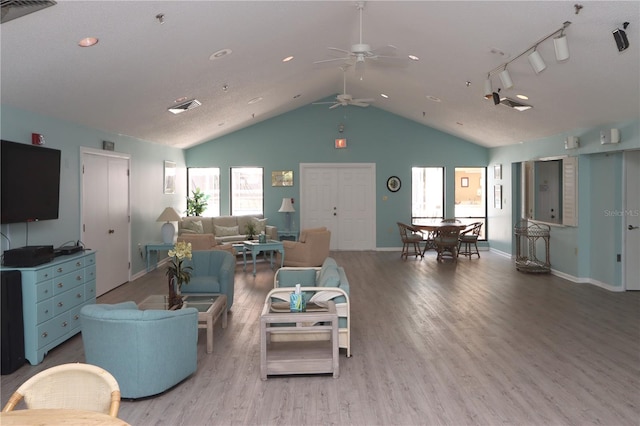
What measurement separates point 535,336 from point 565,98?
331 cm

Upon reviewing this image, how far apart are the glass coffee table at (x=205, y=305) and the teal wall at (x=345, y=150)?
693cm

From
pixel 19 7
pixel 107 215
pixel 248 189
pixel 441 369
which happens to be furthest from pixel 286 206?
pixel 19 7

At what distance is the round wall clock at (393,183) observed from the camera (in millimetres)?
12617

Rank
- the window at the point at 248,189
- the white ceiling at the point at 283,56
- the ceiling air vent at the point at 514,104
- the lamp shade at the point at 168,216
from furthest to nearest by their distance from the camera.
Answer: the window at the point at 248,189 → the lamp shade at the point at 168,216 → the ceiling air vent at the point at 514,104 → the white ceiling at the point at 283,56

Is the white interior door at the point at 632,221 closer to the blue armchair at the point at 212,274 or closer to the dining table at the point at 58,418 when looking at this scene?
the blue armchair at the point at 212,274

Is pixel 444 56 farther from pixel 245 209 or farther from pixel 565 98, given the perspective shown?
pixel 245 209

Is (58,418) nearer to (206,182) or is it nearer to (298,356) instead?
(298,356)

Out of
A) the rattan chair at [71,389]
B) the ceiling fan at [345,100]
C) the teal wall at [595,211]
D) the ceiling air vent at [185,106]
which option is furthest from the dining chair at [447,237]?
the rattan chair at [71,389]

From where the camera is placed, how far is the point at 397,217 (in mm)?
12664

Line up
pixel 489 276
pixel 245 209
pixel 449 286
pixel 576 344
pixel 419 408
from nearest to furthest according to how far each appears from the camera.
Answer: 1. pixel 419 408
2. pixel 576 344
3. pixel 449 286
4. pixel 489 276
5. pixel 245 209

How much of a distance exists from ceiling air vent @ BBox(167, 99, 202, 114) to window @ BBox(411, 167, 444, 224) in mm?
6560

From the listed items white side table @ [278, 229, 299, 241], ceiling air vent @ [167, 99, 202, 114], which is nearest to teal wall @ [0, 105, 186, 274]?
ceiling air vent @ [167, 99, 202, 114]

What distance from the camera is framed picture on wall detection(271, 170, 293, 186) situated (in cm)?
1255

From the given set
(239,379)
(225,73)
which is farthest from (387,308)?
(225,73)
